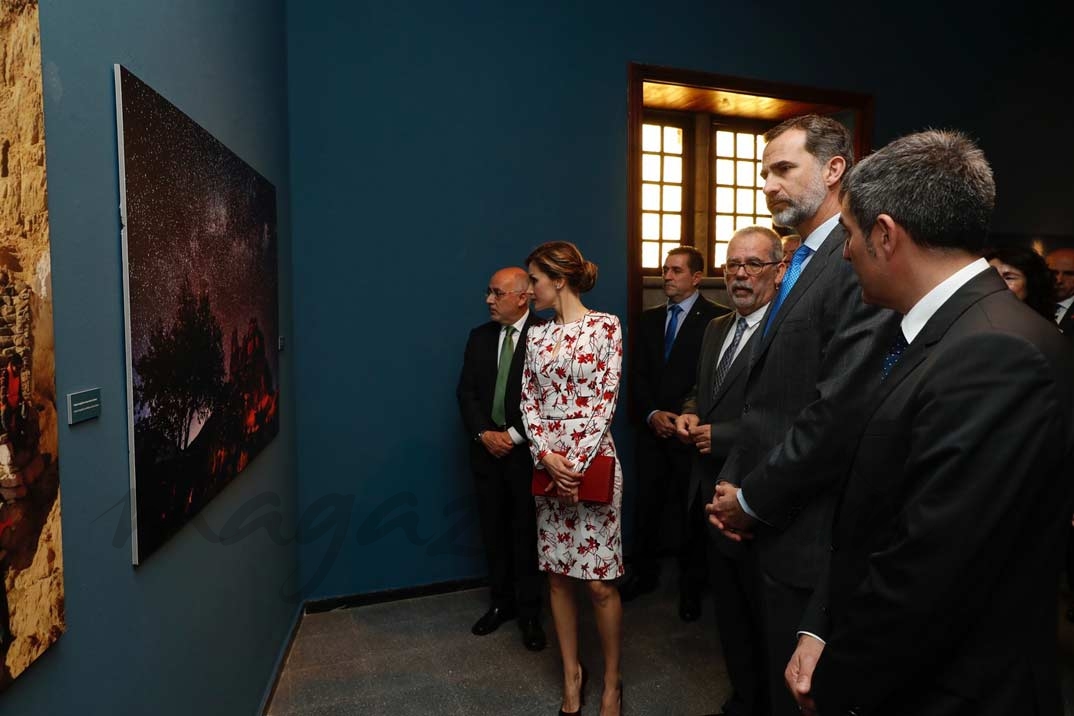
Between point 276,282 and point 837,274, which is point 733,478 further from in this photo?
point 276,282

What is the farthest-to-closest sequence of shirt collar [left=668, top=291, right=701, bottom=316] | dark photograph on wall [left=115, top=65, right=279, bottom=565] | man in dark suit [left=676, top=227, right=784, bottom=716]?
1. shirt collar [left=668, top=291, right=701, bottom=316]
2. man in dark suit [left=676, top=227, right=784, bottom=716]
3. dark photograph on wall [left=115, top=65, right=279, bottom=565]

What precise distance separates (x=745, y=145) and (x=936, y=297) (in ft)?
17.6

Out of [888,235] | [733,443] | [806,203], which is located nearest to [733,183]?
[806,203]

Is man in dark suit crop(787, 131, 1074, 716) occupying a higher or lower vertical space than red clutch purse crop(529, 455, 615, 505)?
higher

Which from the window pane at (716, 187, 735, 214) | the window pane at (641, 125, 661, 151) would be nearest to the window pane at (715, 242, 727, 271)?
the window pane at (716, 187, 735, 214)

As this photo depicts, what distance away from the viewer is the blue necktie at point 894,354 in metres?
1.35

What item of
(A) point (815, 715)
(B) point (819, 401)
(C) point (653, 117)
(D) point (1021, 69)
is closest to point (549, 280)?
(B) point (819, 401)

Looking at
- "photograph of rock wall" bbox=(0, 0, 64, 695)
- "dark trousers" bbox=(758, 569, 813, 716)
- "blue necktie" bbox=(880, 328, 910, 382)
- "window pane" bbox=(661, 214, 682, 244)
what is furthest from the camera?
"window pane" bbox=(661, 214, 682, 244)

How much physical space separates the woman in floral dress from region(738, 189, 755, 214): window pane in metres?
3.95

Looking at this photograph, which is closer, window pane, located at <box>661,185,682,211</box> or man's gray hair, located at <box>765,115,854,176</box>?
man's gray hair, located at <box>765,115,854,176</box>

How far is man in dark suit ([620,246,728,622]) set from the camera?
11.8 feet

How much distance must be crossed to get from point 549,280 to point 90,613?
175 centimetres

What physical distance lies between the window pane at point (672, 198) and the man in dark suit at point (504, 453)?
285cm

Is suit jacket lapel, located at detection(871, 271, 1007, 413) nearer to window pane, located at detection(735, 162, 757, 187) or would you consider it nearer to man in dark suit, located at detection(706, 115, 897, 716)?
man in dark suit, located at detection(706, 115, 897, 716)
